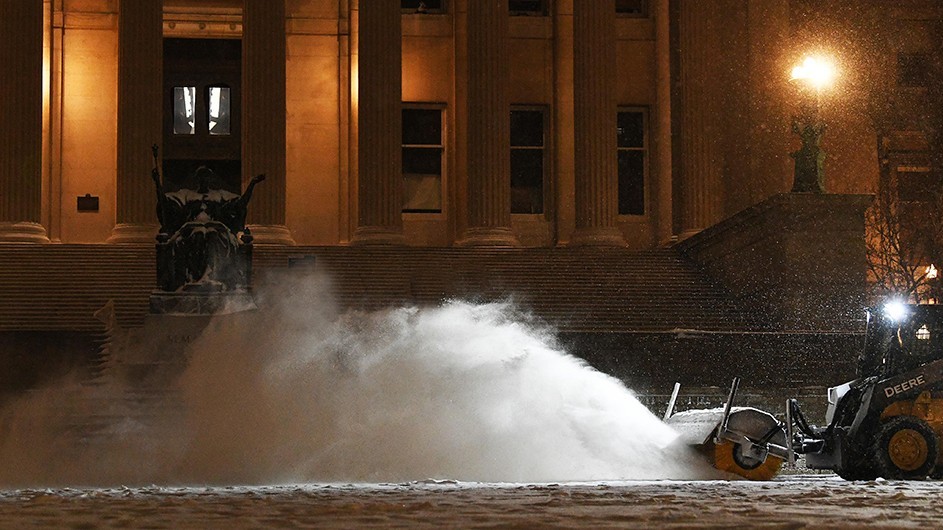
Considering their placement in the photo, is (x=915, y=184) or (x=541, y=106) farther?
(x=915, y=184)

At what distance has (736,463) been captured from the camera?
16.5 metres

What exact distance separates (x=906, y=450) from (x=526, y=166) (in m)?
28.4

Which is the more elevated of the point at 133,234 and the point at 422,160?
the point at 422,160

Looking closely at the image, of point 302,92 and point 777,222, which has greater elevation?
point 302,92

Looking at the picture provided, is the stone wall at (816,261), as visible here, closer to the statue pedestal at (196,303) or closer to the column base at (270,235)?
the column base at (270,235)

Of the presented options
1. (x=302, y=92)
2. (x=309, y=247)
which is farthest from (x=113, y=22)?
(x=309, y=247)

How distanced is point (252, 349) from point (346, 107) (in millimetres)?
24813

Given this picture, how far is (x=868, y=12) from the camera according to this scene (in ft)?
151

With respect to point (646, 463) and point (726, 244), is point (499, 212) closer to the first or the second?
point (726, 244)

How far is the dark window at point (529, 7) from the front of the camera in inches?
1781

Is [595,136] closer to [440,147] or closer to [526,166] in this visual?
[526,166]

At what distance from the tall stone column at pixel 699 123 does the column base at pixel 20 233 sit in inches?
655

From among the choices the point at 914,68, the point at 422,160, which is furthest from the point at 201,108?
the point at 914,68

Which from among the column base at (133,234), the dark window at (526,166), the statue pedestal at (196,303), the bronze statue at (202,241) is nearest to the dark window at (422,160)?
the dark window at (526,166)
